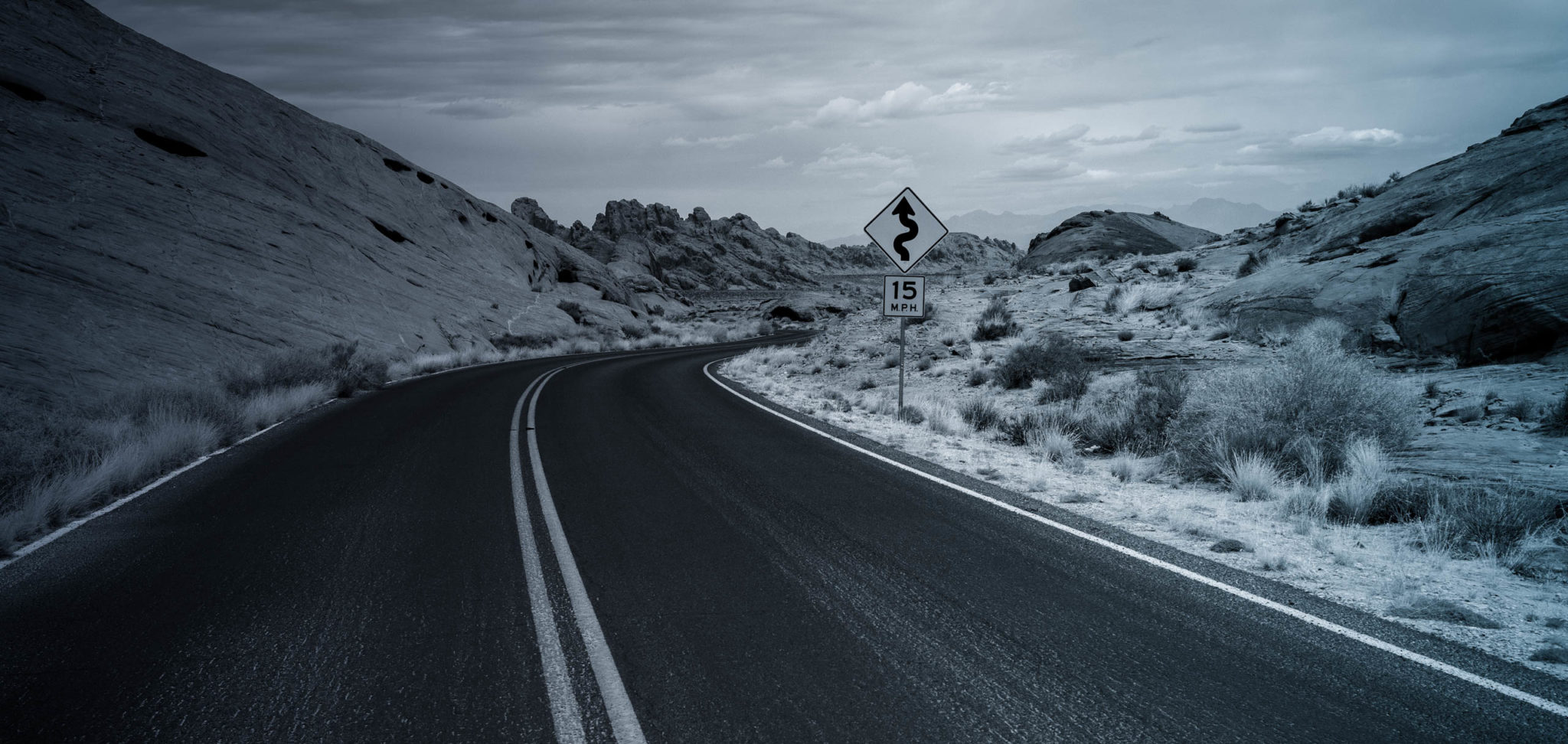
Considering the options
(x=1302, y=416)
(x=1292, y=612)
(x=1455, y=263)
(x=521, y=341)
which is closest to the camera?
(x=1292, y=612)

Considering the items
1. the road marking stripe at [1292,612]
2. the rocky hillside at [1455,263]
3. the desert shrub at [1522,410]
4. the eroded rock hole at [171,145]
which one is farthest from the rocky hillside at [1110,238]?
the eroded rock hole at [171,145]

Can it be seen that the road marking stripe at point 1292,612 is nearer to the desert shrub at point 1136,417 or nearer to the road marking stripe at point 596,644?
the desert shrub at point 1136,417

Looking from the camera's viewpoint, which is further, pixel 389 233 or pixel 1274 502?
pixel 389 233

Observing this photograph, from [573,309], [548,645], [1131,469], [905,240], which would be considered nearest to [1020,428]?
[1131,469]

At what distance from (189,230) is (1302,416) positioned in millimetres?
29153

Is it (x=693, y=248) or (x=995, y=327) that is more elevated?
(x=693, y=248)

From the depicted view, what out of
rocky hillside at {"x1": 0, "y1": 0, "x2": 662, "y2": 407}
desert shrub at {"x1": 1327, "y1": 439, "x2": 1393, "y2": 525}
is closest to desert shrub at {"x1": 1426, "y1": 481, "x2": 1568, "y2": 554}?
desert shrub at {"x1": 1327, "y1": 439, "x2": 1393, "y2": 525}

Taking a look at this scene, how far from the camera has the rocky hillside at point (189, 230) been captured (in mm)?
16719

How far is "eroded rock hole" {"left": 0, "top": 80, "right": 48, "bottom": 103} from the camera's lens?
955 inches

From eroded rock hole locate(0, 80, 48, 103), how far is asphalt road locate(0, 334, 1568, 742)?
26.7 metres

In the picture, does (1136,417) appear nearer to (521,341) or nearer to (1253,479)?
(1253,479)

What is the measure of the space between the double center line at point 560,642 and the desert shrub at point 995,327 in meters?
17.2

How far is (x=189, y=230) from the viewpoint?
23844 millimetres

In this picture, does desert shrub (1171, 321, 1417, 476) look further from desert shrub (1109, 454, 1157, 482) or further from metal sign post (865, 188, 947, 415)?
metal sign post (865, 188, 947, 415)
